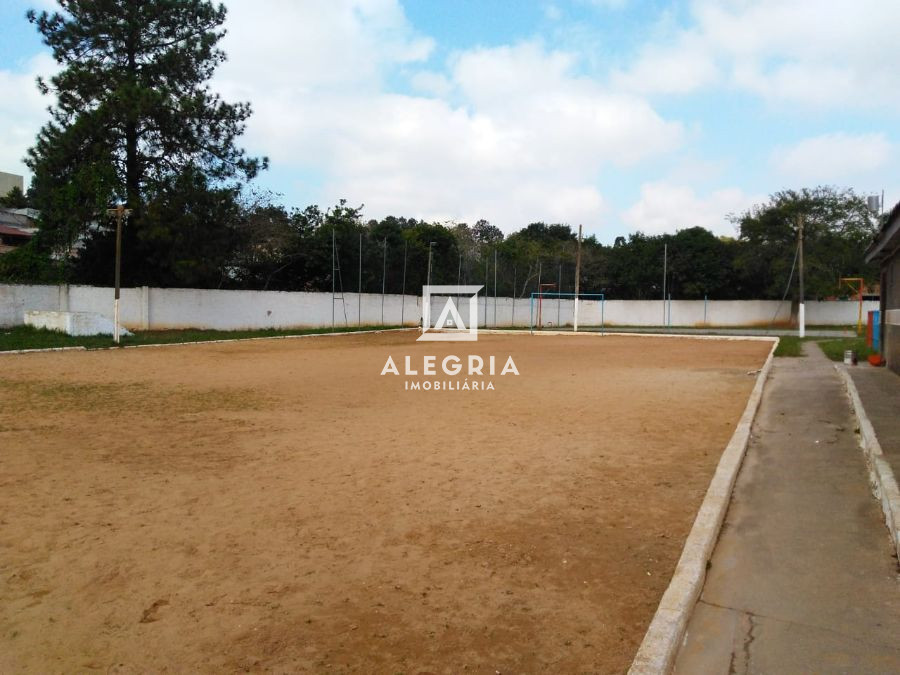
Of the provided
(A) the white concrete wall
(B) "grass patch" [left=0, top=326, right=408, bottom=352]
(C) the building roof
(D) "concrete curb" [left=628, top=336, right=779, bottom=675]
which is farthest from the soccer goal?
(D) "concrete curb" [left=628, top=336, right=779, bottom=675]

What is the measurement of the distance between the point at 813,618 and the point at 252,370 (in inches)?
468

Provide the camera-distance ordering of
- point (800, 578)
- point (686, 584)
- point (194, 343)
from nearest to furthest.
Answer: point (686, 584), point (800, 578), point (194, 343)

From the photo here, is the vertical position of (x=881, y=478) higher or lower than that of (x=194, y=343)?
higher

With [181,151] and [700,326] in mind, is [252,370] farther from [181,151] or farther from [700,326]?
[700,326]

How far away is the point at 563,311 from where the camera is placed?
133ft

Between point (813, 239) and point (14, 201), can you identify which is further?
→ point (14, 201)

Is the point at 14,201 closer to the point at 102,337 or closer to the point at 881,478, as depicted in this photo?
the point at 102,337

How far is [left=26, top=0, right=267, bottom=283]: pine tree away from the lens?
23125 mm

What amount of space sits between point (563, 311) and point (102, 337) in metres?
26.9

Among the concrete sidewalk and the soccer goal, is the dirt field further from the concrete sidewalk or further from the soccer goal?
the soccer goal

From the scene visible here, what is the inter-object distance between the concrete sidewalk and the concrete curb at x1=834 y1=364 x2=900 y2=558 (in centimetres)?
6

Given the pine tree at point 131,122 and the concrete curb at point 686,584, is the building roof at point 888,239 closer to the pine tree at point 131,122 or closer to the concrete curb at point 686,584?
the concrete curb at point 686,584

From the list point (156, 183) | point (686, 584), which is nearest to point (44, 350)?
point (156, 183)

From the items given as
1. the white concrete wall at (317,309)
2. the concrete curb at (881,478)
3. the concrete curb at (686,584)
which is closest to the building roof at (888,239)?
the concrete curb at (881,478)
